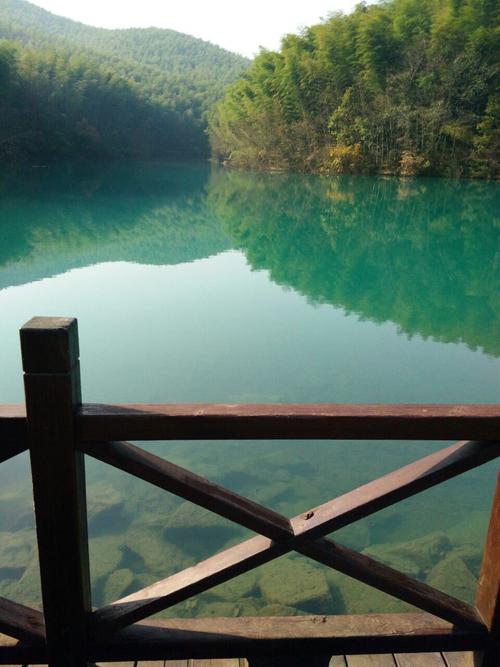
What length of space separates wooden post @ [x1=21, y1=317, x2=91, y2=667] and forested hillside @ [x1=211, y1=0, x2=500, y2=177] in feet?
101

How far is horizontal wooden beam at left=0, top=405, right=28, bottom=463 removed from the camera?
3.92 feet

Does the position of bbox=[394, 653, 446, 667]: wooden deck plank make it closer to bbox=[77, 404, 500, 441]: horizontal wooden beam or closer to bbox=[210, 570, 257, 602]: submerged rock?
bbox=[77, 404, 500, 441]: horizontal wooden beam

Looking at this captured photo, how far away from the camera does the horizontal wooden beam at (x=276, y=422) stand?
118 cm

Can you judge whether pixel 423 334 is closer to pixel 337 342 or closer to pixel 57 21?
pixel 337 342

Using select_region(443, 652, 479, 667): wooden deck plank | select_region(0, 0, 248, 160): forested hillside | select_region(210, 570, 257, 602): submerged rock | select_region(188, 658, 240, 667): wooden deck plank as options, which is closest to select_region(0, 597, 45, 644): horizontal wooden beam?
select_region(188, 658, 240, 667): wooden deck plank

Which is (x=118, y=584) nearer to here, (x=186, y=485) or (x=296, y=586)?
→ (x=296, y=586)

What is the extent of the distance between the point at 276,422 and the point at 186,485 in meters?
0.23

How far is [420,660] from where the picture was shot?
1.71 m

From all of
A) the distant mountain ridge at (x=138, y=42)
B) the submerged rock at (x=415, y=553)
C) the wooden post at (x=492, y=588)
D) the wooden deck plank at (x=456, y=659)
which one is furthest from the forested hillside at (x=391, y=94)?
the distant mountain ridge at (x=138, y=42)

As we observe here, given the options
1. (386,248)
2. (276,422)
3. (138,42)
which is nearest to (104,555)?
(276,422)

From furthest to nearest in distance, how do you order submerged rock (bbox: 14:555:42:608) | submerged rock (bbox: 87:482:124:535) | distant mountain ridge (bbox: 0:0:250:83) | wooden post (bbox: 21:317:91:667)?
1. distant mountain ridge (bbox: 0:0:250:83)
2. submerged rock (bbox: 87:482:124:535)
3. submerged rock (bbox: 14:555:42:608)
4. wooden post (bbox: 21:317:91:667)

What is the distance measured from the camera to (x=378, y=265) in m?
12.8

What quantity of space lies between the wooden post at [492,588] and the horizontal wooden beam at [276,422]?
0.21 m

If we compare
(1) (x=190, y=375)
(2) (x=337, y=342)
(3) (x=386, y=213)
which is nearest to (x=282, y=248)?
(3) (x=386, y=213)
